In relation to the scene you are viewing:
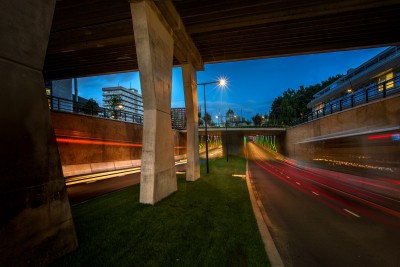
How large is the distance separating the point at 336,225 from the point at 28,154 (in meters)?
9.45

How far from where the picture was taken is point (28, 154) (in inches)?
161

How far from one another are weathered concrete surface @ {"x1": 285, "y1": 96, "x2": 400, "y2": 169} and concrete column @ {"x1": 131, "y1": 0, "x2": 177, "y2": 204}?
14.4m

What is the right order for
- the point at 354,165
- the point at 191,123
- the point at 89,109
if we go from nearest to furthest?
1. the point at 191,123
2. the point at 354,165
3. the point at 89,109

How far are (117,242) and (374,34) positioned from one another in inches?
809

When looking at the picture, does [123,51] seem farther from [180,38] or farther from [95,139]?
[95,139]

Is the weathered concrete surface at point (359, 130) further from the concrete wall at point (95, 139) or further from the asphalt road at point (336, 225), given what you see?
the concrete wall at point (95, 139)

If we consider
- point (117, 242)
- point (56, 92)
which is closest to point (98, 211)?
point (117, 242)

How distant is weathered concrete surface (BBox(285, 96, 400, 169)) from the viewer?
1420cm

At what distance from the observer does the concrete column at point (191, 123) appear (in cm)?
1630

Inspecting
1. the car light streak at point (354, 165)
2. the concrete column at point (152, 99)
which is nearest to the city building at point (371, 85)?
the car light streak at point (354, 165)

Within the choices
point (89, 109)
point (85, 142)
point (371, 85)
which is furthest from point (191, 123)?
point (371, 85)

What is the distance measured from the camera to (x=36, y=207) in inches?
163

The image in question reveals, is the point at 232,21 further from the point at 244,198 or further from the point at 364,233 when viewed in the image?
the point at 364,233

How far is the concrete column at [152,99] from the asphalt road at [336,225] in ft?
16.5
